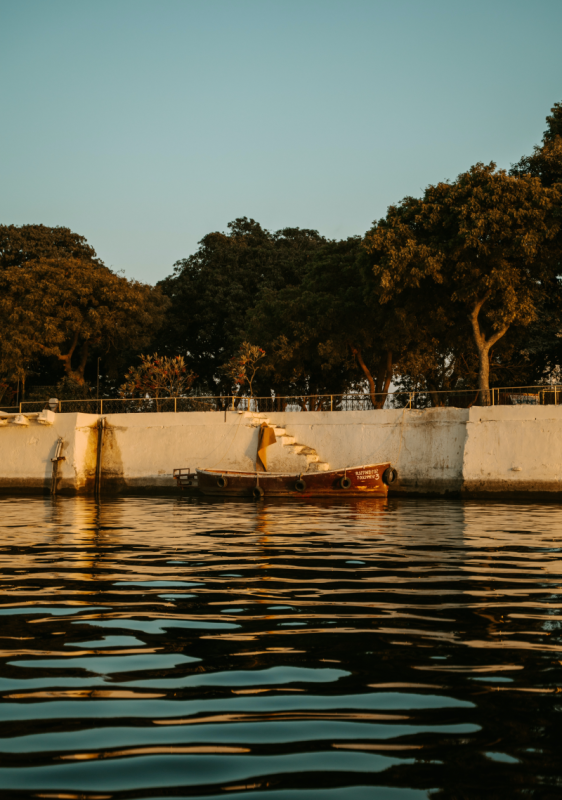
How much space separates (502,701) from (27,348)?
40.5 metres

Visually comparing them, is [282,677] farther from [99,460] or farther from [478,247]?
[99,460]

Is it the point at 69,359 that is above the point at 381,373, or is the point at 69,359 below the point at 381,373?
above

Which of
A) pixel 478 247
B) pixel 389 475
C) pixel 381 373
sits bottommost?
pixel 389 475

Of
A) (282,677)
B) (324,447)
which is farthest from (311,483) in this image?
(282,677)

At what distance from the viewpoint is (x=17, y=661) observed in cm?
480

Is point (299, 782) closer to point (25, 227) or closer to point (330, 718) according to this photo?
point (330, 718)

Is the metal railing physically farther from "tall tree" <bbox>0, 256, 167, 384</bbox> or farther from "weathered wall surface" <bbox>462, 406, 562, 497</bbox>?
"tall tree" <bbox>0, 256, 167, 384</bbox>

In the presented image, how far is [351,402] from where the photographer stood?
31312 mm

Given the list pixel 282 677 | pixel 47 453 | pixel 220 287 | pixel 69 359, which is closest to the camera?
pixel 282 677

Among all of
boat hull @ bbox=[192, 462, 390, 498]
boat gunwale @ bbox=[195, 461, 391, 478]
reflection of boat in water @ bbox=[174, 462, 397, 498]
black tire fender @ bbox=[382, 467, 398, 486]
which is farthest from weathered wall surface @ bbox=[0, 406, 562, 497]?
boat hull @ bbox=[192, 462, 390, 498]

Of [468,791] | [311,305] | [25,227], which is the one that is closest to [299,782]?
[468,791]

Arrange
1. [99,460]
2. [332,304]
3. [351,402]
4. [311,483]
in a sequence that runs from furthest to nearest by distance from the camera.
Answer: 1. [332,304]
2. [99,460]
3. [351,402]
4. [311,483]

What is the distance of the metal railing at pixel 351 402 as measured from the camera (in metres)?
28.3

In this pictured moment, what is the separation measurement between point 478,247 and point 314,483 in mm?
10719
